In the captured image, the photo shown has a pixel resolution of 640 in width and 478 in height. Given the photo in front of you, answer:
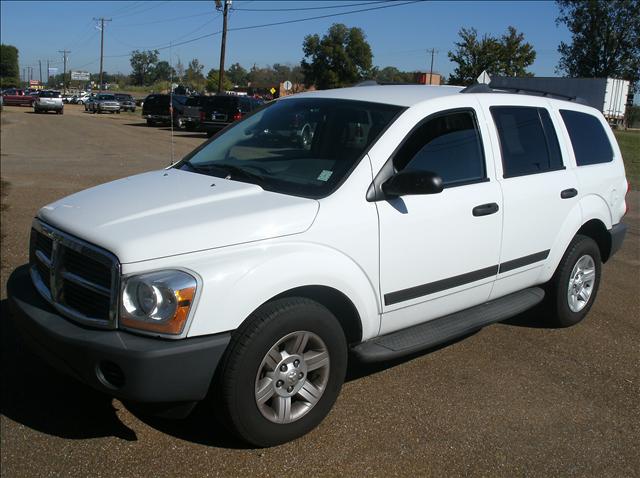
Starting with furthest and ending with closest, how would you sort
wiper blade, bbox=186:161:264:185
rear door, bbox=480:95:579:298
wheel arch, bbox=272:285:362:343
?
rear door, bbox=480:95:579:298 → wiper blade, bbox=186:161:264:185 → wheel arch, bbox=272:285:362:343

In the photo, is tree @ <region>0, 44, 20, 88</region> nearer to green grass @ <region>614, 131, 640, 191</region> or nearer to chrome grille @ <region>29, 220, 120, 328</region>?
green grass @ <region>614, 131, 640, 191</region>

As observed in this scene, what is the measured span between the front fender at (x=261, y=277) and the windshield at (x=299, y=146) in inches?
17.6

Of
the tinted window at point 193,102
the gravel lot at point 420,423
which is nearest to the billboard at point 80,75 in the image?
the tinted window at point 193,102

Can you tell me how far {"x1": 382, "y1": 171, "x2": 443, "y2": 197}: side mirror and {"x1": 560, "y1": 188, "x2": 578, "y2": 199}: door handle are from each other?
169 cm

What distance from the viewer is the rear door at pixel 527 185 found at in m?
4.48

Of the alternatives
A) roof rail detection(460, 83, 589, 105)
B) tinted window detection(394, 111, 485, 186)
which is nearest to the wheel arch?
tinted window detection(394, 111, 485, 186)

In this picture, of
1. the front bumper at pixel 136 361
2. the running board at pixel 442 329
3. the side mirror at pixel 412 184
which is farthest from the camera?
the running board at pixel 442 329

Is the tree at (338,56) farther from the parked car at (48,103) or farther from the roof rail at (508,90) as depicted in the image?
the roof rail at (508,90)

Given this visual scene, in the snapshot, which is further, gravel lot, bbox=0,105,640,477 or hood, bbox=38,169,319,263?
gravel lot, bbox=0,105,640,477

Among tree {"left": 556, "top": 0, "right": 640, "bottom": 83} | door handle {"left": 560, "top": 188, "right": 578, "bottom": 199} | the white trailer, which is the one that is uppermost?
tree {"left": 556, "top": 0, "right": 640, "bottom": 83}

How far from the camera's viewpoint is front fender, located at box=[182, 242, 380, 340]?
9.84 ft

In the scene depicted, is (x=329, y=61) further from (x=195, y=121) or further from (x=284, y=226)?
(x=284, y=226)

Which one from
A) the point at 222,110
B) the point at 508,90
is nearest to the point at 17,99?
the point at 222,110

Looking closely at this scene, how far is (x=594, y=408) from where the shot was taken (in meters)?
4.04
